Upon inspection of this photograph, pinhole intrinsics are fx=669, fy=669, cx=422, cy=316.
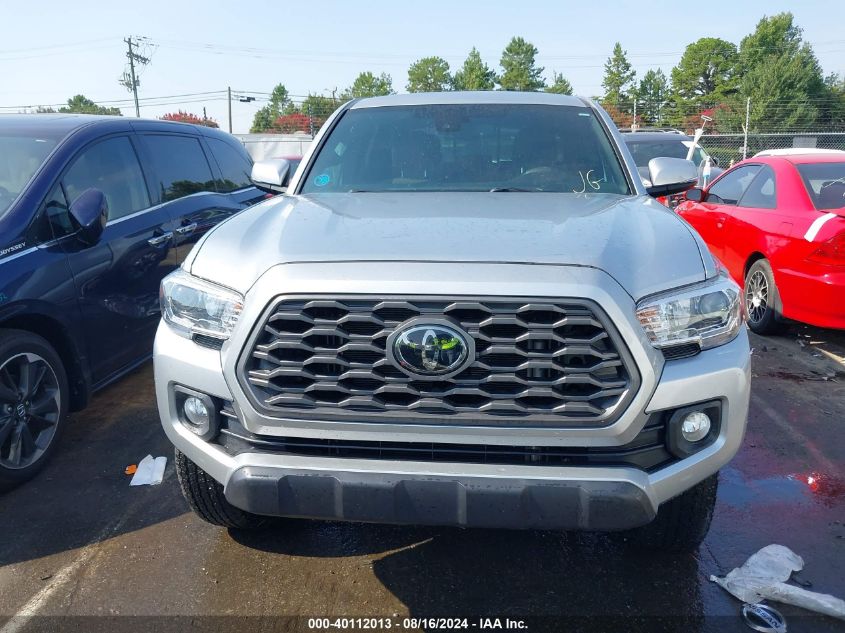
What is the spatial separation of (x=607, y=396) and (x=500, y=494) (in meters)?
0.46

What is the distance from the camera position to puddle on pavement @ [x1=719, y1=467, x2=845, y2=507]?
10.8 feet

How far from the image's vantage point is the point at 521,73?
81312 millimetres

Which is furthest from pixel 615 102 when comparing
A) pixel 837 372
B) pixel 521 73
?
pixel 837 372

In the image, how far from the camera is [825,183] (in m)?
5.57

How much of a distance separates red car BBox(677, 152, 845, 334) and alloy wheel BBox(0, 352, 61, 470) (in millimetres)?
5313

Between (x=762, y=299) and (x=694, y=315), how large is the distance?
442cm

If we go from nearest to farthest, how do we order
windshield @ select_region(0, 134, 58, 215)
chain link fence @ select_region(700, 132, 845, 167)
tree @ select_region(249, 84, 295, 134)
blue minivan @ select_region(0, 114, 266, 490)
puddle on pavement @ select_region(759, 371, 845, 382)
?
blue minivan @ select_region(0, 114, 266, 490) → windshield @ select_region(0, 134, 58, 215) → puddle on pavement @ select_region(759, 371, 845, 382) → chain link fence @ select_region(700, 132, 845, 167) → tree @ select_region(249, 84, 295, 134)

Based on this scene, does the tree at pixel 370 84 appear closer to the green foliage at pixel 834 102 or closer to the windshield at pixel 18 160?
the green foliage at pixel 834 102

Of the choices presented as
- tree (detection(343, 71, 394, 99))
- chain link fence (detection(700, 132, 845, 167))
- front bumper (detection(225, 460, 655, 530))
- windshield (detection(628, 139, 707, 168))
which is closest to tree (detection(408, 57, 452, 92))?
tree (detection(343, 71, 394, 99))

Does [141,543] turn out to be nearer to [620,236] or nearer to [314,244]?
[314,244]

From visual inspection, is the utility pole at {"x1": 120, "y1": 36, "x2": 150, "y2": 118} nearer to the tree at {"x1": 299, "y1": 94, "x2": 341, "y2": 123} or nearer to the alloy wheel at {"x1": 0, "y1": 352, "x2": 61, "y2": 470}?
the tree at {"x1": 299, "y1": 94, "x2": 341, "y2": 123}

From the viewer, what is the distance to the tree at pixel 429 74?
86688 millimetres

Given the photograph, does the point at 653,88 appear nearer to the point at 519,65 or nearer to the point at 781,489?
the point at 519,65

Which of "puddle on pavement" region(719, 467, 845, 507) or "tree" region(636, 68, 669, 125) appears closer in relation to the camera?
"puddle on pavement" region(719, 467, 845, 507)
